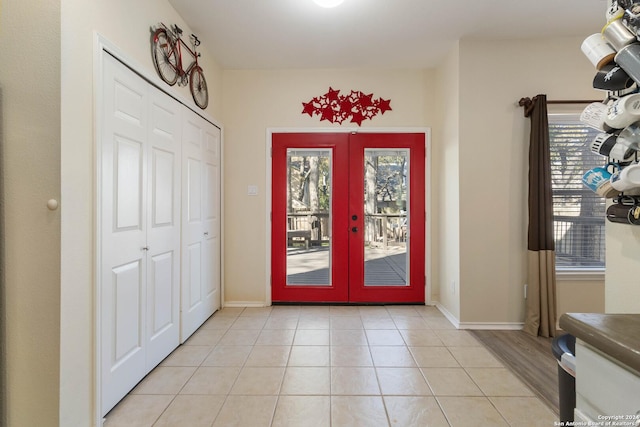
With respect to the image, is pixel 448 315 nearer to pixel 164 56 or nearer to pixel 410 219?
pixel 410 219

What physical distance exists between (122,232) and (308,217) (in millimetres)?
2052

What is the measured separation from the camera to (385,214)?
3.60 metres

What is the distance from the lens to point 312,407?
1779mm

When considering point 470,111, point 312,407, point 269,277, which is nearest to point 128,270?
point 312,407

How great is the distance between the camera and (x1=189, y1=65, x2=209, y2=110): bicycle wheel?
108 inches

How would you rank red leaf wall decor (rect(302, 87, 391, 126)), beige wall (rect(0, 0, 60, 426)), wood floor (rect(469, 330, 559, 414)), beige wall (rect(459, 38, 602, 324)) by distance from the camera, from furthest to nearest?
red leaf wall decor (rect(302, 87, 391, 126)) → beige wall (rect(459, 38, 602, 324)) → wood floor (rect(469, 330, 559, 414)) → beige wall (rect(0, 0, 60, 426))

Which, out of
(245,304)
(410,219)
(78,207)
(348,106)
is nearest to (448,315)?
(410,219)

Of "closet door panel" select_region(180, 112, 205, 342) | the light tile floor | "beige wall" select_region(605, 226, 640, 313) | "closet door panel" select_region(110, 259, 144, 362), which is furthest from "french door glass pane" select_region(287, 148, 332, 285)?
"beige wall" select_region(605, 226, 640, 313)

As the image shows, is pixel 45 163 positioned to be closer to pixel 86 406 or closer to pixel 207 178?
pixel 86 406

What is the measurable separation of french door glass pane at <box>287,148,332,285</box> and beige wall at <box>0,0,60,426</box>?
236cm

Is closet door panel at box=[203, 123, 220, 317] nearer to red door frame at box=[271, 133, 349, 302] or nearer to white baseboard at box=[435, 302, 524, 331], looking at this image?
red door frame at box=[271, 133, 349, 302]

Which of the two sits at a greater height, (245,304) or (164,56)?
(164,56)

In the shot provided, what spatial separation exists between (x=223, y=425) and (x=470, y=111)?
3.02m

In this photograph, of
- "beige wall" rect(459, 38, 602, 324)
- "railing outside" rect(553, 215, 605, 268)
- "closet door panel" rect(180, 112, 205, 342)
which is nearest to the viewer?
"closet door panel" rect(180, 112, 205, 342)
